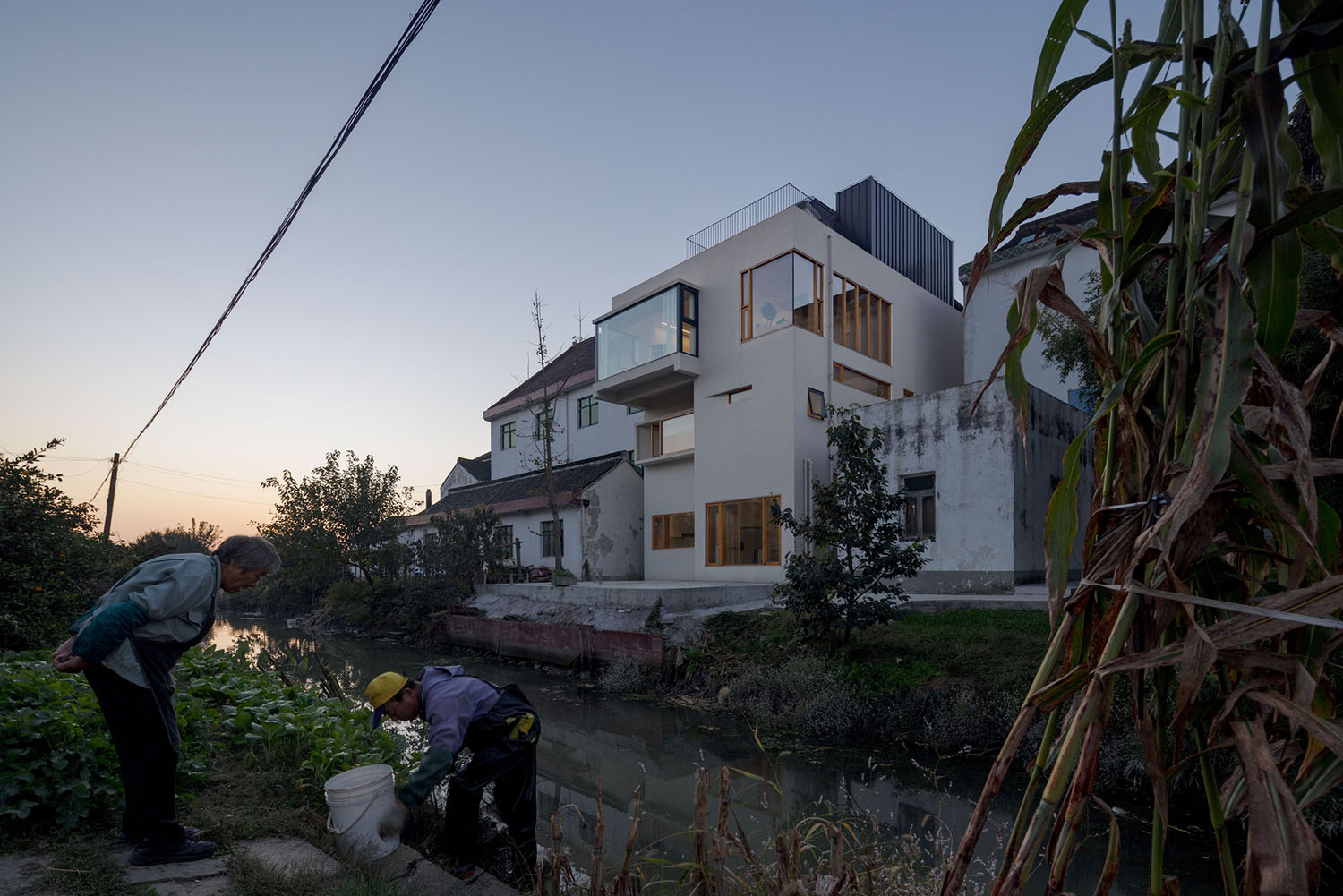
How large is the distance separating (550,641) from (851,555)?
7410mm

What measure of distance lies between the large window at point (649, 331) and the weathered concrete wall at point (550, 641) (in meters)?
7.20

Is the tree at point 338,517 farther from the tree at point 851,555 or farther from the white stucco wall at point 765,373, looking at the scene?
the tree at point 851,555

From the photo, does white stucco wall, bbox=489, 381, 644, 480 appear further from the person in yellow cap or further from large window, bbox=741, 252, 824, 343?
the person in yellow cap

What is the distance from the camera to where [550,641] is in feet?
50.6

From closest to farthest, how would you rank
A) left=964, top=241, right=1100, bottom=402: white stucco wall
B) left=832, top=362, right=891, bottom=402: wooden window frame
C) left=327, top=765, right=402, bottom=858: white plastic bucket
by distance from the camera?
1. left=327, top=765, right=402, bottom=858: white plastic bucket
2. left=832, top=362, right=891, bottom=402: wooden window frame
3. left=964, top=241, right=1100, bottom=402: white stucco wall

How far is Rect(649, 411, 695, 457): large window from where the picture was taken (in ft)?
63.8

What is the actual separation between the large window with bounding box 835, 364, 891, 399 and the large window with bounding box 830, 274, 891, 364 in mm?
558

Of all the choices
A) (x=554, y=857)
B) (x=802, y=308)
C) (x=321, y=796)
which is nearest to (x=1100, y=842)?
(x=554, y=857)

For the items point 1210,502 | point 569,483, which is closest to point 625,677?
point 569,483

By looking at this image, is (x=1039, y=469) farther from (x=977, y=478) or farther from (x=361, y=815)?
(x=361, y=815)

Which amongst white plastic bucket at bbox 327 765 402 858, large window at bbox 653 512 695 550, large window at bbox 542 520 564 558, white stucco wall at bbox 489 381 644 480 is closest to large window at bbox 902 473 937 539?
large window at bbox 653 512 695 550

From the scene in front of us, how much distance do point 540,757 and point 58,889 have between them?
6145mm

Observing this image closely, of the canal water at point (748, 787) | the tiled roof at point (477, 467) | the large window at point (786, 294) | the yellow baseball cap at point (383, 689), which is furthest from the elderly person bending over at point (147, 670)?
the tiled roof at point (477, 467)

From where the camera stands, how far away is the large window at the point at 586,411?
25.7 metres
